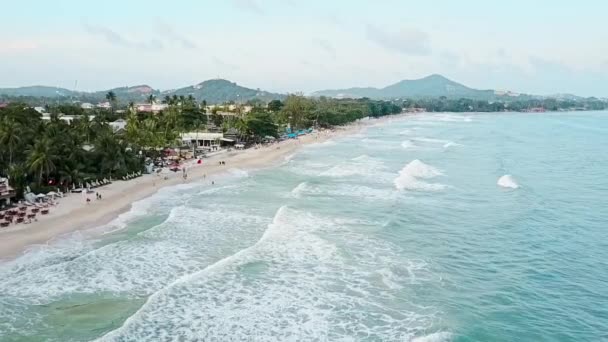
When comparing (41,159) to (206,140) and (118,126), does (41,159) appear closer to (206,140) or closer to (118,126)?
(118,126)

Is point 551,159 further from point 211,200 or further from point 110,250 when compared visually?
point 110,250

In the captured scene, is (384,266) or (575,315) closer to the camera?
(575,315)

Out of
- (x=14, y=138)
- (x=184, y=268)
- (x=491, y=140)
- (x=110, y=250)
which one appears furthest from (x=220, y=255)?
(x=491, y=140)

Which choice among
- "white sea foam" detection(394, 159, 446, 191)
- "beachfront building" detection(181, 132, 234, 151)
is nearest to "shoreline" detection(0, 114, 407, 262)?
"beachfront building" detection(181, 132, 234, 151)

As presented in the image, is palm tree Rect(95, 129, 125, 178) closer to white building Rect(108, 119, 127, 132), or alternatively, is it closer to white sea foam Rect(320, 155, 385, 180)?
white building Rect(108, 119, 127, 132)

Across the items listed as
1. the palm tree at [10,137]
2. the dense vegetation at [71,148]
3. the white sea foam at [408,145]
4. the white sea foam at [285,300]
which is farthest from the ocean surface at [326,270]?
the white sea foam at [408,145]

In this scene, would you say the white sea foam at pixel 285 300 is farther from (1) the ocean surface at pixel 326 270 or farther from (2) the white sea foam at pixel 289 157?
(2) the white sea foam at pixel 289 157

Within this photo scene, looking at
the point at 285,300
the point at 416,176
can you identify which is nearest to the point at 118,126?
the point at 416,176
